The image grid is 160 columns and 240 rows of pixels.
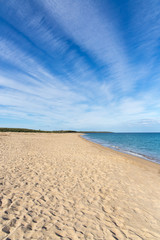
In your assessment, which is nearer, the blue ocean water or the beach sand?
the beach sand

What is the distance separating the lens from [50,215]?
4281 mm

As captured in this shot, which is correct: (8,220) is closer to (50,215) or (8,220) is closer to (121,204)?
(50,215)

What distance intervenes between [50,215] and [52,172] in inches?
164

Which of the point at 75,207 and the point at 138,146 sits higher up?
the point at 75,207

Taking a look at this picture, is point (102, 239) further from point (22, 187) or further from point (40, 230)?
point (22, 187)

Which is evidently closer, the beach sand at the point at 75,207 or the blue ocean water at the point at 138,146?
the beach sand at the point at 75,207

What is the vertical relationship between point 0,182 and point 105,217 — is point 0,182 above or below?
above

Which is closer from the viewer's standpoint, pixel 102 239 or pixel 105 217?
pixel 102 239

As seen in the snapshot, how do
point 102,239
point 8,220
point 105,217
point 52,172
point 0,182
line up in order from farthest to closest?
point 52,172, point 0,182, point 105,217, point 8,220, point 102,239

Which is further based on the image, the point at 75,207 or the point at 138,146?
the point at 138,146

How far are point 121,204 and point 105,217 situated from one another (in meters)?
1.28

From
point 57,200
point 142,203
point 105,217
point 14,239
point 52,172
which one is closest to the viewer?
point 14,239

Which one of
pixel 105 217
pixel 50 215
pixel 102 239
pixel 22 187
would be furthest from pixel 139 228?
pixel 22 187

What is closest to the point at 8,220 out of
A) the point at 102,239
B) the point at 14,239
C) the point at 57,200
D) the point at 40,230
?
the point at 14,239
